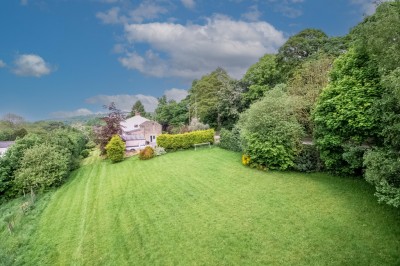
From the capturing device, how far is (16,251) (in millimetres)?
13062

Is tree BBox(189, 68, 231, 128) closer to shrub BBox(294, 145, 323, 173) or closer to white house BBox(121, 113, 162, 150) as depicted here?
white house BBox(121, 113, 162, 150)

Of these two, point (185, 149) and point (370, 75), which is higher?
point (370, 75)

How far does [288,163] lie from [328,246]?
1016cm

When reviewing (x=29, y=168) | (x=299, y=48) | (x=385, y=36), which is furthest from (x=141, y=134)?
(x=385, y=36)

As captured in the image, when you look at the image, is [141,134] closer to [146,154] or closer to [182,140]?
[182,140]

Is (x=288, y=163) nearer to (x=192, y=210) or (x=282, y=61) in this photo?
(x=192, y=210)

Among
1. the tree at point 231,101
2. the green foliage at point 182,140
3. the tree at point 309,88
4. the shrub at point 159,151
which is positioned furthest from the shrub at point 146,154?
the tree at point 309,88

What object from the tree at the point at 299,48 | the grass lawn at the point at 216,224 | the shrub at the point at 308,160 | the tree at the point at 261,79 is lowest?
the grass lawn at the point at 216,224

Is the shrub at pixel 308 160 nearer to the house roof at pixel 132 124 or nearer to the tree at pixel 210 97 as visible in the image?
the tree at pixel 210 97

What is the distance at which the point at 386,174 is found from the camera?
1051cm

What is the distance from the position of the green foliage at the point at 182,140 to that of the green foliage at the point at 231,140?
120 inches

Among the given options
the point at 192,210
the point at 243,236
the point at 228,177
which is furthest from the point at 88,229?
the point at 228,177

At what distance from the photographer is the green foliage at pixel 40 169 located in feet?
78.9

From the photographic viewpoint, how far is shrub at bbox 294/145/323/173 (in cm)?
1916
